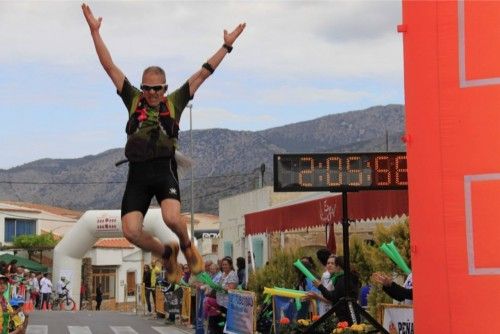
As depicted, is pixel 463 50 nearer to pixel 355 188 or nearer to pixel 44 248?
pixel 355 188

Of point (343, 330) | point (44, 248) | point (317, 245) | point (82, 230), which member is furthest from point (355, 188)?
point (44, 248)

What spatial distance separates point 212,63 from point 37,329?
767 inches

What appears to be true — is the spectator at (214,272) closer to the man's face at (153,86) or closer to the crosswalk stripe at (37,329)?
the crosswalk stripe at (37,329)

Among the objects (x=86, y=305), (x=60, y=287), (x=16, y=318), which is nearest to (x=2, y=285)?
(x=16, y=318)

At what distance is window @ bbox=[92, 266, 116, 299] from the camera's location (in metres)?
69.8

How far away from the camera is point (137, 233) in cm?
735

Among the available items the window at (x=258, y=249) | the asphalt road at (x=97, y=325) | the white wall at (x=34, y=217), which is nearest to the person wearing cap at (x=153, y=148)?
the asphalt road at (x=97, y=325)

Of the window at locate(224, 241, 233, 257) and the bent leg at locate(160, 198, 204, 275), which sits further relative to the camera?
the window at locate(224, 241, 233, 257)

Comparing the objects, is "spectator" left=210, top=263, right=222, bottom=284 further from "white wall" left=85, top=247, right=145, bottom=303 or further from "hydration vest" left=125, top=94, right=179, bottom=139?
"white wall" left=85, top=247, right=145, bottom=303

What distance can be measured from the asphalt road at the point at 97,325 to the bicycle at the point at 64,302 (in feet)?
42.4

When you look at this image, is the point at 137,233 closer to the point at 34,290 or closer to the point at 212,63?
the point at 212,63

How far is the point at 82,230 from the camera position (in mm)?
45188

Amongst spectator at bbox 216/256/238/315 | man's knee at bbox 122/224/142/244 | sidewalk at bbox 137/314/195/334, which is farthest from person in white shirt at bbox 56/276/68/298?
man's knee at bbox 122/224/142/244

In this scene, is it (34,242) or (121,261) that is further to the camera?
(34,242)
